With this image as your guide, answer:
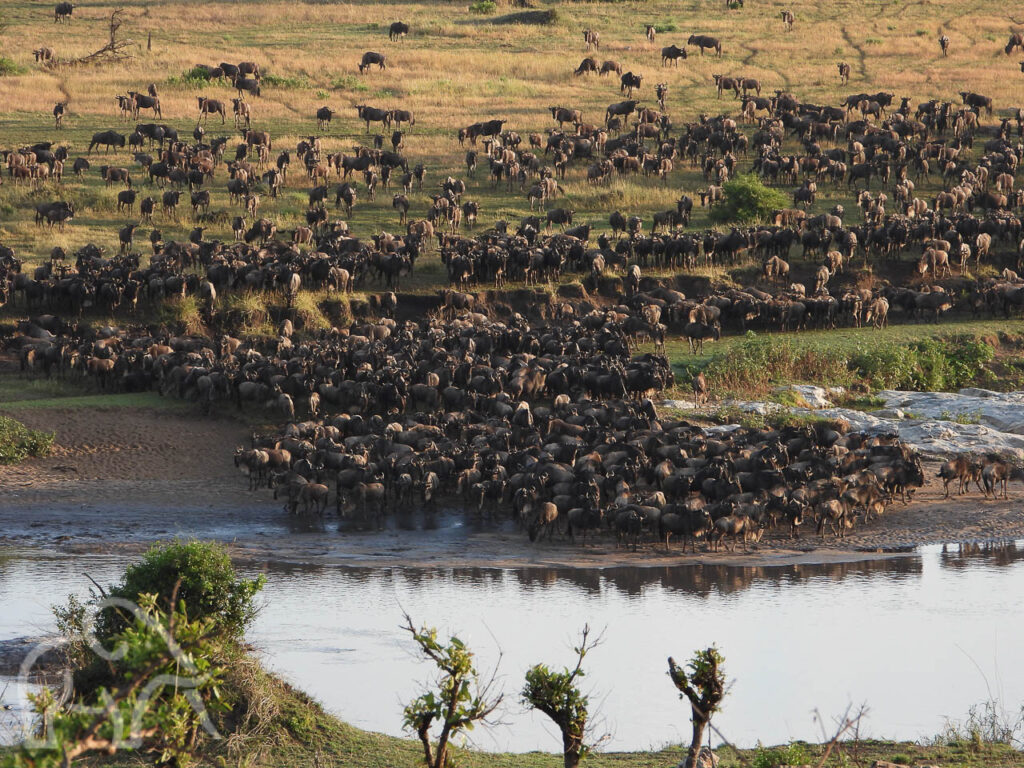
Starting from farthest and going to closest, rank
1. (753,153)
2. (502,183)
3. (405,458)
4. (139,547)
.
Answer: (753,153), (502,183), (405,458), (139,547)

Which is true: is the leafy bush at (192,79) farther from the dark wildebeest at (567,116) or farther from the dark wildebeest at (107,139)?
the dark wildebeest at (567,116)

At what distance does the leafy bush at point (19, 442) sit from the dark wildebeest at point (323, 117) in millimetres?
23354

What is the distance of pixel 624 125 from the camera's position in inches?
1816

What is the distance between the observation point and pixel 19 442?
22.6 meters

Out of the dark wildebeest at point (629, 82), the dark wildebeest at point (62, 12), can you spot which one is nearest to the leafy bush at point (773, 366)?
the dark wildebeest at point (629, 82)

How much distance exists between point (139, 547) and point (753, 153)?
95.4 feet

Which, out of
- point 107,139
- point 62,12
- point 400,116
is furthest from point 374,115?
point 62,12

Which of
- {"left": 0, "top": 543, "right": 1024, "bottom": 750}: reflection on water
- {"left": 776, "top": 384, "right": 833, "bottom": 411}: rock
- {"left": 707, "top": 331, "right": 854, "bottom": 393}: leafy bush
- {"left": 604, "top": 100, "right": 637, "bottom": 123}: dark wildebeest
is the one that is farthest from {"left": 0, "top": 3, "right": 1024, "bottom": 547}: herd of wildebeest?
{"left": 776, "top": 384, "right": 833, "bottom": 411}: rock

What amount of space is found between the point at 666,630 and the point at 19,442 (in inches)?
469

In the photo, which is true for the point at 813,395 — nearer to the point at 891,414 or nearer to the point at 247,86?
the point at 891,414

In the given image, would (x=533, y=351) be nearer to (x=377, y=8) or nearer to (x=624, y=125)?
(x=624, y=125)

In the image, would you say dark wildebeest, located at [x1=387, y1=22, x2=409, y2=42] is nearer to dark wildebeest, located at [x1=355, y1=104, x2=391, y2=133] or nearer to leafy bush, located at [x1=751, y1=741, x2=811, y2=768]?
dark wildebeest, located at [x1=355, y1=104, x2=391, y2=133]

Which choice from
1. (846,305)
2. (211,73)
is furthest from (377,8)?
(846,305)

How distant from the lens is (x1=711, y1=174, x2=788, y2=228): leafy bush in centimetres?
3688
